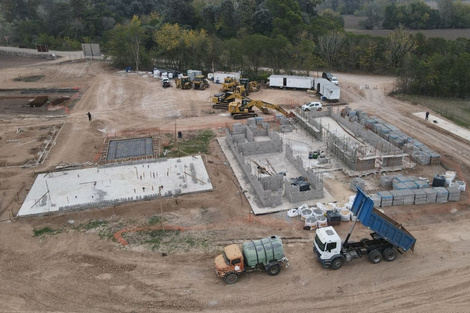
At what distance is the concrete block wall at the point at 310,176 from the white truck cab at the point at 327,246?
5.72 metres

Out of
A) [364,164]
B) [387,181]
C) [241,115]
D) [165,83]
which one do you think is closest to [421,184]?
[387,181]

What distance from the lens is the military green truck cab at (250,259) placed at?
54.5 ft

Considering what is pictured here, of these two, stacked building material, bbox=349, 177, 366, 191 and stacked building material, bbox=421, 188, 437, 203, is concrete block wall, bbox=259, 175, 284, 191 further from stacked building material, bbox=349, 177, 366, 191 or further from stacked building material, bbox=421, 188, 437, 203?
stacked building material, bbox=421, 188, 437, 203

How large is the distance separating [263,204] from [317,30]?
51393mm

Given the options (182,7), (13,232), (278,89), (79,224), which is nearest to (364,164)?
(79,224)

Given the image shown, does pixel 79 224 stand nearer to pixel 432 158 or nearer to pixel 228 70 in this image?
pixel 432 158

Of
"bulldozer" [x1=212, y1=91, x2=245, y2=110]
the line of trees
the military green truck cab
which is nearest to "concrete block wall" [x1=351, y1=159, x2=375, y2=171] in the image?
the military green truck cab

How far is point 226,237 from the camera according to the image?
1992cm

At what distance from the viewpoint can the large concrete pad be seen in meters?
23.4

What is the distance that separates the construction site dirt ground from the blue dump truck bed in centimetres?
102

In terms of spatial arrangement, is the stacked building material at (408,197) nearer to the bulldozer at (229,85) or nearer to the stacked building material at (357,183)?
the stacked building material at (357,183)

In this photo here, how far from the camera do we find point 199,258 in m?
18.4

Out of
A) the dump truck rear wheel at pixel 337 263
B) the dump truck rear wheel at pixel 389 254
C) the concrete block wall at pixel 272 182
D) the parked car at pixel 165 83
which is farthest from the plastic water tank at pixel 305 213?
the parked car at pixel 165 83

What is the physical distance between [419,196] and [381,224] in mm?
6614
